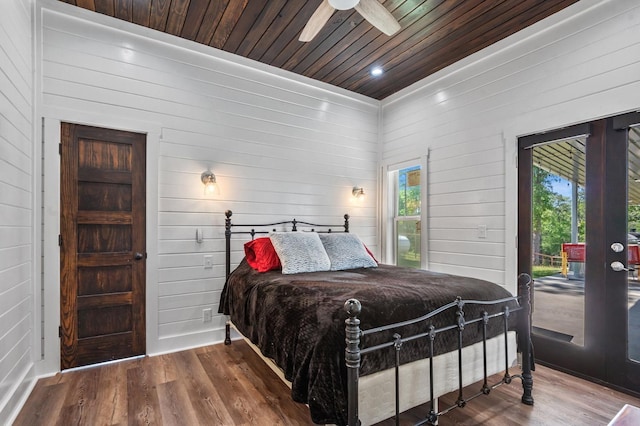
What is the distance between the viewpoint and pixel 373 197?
459 cm

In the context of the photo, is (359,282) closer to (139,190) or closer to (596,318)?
(596,318)

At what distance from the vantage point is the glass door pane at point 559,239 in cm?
269

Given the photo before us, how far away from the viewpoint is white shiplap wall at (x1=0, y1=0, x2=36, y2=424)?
1979 mm

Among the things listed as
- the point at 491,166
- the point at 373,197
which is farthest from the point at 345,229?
the point at 491,166

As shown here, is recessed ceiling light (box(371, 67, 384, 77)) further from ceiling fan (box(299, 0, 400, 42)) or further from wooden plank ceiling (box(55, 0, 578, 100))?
ceiling fan (box(299, 0, 400, 42))

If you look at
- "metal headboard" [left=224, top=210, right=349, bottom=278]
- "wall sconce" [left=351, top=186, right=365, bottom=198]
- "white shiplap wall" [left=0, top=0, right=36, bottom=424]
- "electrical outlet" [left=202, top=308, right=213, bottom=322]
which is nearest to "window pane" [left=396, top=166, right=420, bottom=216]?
"wall sconce" [left=351, top=186, right=365, bottom=198]

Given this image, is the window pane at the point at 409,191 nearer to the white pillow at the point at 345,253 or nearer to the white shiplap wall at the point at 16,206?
the white pillow at the point at 345,253

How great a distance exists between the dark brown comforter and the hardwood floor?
0.39 meters

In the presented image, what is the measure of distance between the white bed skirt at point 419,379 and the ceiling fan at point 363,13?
7.32ft

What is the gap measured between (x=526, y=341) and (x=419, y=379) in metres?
0.98

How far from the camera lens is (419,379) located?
180cm

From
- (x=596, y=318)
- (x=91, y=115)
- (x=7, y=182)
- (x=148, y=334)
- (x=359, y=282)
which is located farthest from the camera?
(x=148, y=334)

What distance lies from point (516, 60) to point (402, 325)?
2848mm

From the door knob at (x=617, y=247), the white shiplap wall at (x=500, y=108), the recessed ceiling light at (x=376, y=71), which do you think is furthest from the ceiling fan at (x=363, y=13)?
the door knob at (x=617, y=247)
